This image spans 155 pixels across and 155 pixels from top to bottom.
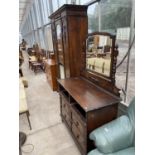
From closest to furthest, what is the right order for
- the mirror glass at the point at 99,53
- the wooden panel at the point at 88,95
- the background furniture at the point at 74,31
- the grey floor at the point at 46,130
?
the wooden panel at the point at 88,95
the mirror glass at the point at 99,53
the grey floor at the point at 46,130
the background furniture at the point at 74,31

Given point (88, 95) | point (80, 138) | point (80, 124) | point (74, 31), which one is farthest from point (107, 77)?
point (74, 31)

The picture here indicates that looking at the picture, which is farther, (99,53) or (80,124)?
(99,53)

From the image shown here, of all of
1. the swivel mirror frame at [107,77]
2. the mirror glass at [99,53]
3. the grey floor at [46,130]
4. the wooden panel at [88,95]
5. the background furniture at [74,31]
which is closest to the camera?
the wooden panel at [88,95]

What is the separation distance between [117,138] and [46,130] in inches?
58.2

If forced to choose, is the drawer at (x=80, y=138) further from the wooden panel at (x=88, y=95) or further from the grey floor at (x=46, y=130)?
the wooden panel at (x=88, y=95)

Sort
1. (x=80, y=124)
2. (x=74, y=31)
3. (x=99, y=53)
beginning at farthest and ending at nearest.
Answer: (x=74, y=31)
(x=99, y=53)
(x=80, y=124)

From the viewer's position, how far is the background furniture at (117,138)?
132 cm

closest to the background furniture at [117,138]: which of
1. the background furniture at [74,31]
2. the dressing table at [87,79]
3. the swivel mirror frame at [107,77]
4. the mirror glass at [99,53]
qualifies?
the dressing table at [87,79]

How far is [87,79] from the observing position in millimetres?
2273

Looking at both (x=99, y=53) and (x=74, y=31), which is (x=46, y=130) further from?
(x=74, y=31)

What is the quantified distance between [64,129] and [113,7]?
2006 millimetres

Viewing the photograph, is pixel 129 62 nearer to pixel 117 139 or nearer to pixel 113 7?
pixel 113 7
